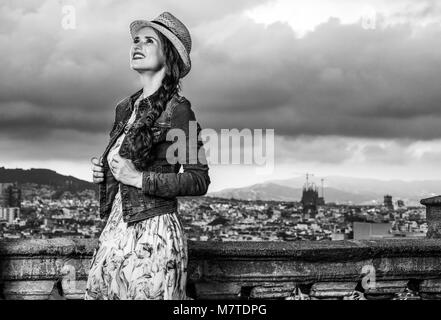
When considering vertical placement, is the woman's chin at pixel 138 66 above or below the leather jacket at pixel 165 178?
above

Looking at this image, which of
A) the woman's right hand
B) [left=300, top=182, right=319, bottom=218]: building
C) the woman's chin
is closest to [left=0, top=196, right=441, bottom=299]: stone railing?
the woman's right hand

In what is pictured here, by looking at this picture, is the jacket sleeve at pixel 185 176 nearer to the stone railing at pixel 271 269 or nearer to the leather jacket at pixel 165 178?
the leather jacket at pixel 165 178

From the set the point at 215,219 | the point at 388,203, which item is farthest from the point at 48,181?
the point at 388,203

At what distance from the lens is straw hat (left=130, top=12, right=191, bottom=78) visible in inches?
162

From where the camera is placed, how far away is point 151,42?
416cm

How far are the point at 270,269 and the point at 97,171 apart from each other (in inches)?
71.5

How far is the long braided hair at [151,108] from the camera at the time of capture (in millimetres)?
3955

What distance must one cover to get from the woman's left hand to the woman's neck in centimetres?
44

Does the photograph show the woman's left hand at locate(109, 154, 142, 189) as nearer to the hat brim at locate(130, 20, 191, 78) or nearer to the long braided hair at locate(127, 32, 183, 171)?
the long braided hair at locate(127, 32, 183, 171)

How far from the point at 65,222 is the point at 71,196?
15.5ft

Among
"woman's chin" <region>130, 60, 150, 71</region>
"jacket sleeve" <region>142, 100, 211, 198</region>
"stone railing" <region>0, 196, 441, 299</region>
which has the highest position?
"woman's chin" <region>130, 60, 150, 71</region>

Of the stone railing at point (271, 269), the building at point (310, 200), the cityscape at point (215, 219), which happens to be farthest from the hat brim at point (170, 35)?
the building at point (310, 200)

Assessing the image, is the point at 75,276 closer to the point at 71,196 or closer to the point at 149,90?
the point at 149,90

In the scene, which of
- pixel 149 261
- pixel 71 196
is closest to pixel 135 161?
pixel 149 261
